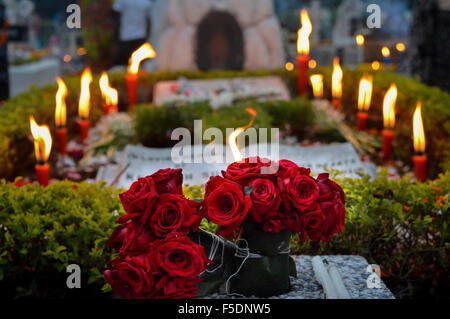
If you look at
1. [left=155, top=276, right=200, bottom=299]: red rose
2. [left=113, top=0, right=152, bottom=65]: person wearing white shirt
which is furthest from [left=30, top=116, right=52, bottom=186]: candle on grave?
[left=113, top=0, right=152, bottom=65]: person wearing white shirt

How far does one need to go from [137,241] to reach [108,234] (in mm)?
926

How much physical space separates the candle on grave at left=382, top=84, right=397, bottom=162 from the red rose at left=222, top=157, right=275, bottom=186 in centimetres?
368

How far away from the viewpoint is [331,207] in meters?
2.09

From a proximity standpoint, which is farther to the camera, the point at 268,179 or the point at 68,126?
the point at 68,126

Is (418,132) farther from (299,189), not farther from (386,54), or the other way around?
(299,189)

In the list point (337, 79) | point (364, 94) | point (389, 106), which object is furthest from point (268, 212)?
point (337, 79)

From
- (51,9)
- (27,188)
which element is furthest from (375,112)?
(51,9)

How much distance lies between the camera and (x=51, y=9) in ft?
68.1

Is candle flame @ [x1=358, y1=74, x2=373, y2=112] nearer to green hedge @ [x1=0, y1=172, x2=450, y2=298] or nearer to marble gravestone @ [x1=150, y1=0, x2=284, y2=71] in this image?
green hedge @ [x1=0, y1=172, x2=450, y2=298]

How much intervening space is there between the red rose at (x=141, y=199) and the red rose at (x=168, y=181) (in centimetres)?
4

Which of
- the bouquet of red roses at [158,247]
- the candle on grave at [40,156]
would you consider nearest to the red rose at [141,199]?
the bouquet of red roses at [158,247]

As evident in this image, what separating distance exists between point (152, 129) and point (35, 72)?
7.16 meters

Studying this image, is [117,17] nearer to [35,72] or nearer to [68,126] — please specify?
[35,72]

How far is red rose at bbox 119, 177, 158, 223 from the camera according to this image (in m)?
1.99
